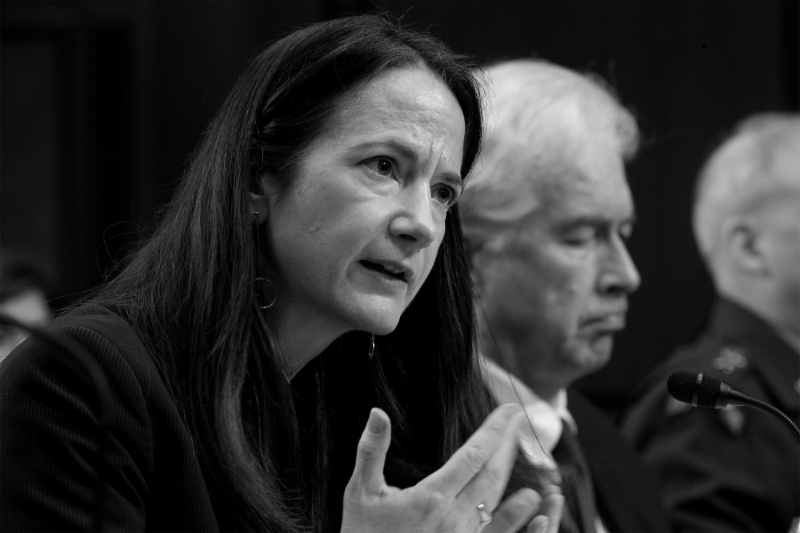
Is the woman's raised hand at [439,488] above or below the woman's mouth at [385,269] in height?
below

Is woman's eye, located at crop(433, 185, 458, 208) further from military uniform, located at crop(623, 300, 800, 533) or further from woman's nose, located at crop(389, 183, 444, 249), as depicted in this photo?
military uniform, located at crop(623, 300, 800, 533)

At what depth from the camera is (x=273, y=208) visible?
1913 millimetres

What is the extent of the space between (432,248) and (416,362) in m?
0.36

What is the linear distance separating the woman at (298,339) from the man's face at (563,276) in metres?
0.68

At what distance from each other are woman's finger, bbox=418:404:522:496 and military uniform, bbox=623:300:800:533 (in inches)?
68.4

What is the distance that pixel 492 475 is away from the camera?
5.27 ft

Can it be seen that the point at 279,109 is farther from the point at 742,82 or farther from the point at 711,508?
the point at 742,82

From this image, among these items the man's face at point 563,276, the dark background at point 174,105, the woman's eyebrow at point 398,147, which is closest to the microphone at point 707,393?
the woman's eyebrow at point 398,147

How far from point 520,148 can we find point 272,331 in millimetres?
1263

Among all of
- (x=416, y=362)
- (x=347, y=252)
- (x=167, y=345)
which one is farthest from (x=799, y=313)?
(x=167, y=345)

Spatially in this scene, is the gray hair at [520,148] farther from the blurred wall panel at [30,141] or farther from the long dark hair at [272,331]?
the blurred wall panel at [30,141]

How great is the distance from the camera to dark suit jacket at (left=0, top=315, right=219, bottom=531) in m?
1.43

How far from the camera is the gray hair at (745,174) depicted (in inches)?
152

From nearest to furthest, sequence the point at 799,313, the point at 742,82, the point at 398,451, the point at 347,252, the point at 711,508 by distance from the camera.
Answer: the point at 347,252 → the point at 398,451 → the point at 711,508 → the point at 799,313 → the point at 742,82
